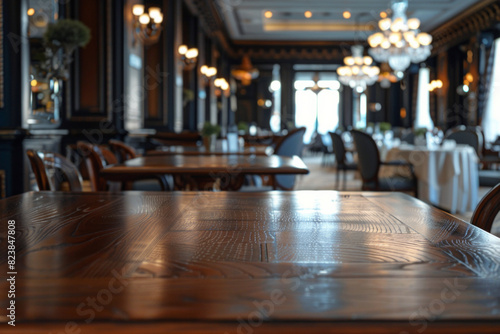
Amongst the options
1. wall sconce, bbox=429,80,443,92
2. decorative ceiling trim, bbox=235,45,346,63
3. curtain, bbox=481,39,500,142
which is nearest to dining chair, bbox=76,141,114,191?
curtain, bbox=481,39,500,142

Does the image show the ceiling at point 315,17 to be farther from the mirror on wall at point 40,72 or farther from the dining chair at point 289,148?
the dining chair at point 289,148

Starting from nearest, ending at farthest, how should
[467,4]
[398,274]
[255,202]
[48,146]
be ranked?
[398,274] < [255,202] < [48,146] < [467,4]

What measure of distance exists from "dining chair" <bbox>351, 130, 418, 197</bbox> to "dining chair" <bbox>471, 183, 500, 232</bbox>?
12.4 ft

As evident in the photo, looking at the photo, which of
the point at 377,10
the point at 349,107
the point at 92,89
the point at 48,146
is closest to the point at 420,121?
the point at 349,107

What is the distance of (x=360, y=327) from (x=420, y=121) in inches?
614

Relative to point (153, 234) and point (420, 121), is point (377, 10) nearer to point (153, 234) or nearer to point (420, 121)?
point (420, 121)

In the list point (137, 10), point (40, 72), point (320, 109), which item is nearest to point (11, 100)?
point (40, 72)

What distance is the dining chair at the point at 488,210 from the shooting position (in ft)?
3.66

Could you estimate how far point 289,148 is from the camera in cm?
410

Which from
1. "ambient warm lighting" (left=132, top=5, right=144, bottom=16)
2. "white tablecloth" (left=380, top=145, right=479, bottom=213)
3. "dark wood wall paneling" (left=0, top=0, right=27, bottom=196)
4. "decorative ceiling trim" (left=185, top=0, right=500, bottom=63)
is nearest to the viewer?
"dark wood wall paneling" (left=0, top=0, right=27, bottom=196)

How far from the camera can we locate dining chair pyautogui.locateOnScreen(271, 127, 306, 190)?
12.9ft

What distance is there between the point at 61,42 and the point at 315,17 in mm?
9442

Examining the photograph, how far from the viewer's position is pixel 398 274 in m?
0.64

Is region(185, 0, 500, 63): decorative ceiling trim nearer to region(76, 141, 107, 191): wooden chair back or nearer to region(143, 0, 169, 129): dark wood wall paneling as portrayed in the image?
region(143, 0, 169, 129): dark wood wall paneling
